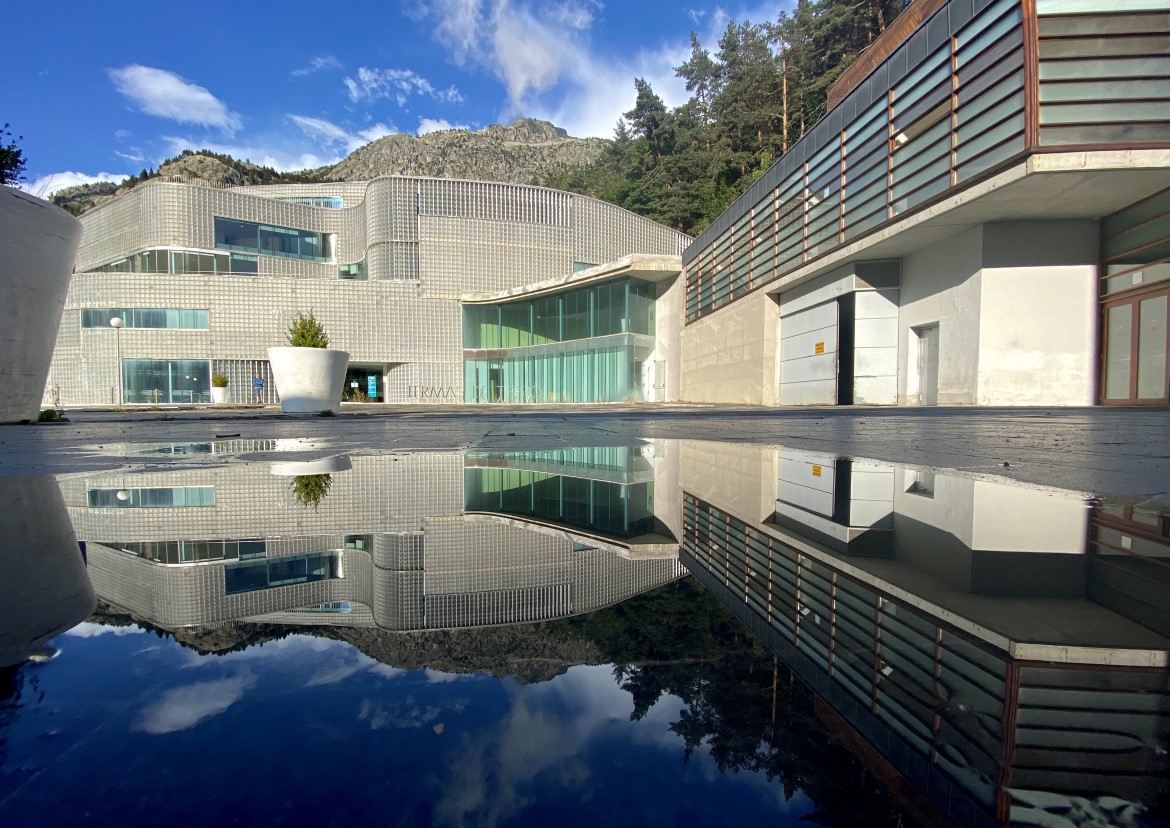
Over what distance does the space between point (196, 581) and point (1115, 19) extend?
50.7ft

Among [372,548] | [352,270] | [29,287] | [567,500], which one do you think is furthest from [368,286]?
[372,548]

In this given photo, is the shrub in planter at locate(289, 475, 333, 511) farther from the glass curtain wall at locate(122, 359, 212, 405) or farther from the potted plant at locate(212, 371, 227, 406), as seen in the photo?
the glass curtain wall at locate(122, 359, 212, 405)

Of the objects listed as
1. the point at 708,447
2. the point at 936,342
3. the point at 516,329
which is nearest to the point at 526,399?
the point at 516,329

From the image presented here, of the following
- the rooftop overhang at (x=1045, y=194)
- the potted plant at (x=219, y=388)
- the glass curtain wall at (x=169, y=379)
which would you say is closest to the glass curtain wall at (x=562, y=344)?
the potted plant at (x=219, y=388)

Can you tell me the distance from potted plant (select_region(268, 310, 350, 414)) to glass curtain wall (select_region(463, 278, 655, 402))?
52.5 ft

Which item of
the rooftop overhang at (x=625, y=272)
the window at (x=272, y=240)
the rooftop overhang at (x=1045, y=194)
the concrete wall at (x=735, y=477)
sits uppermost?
the window at (x=272, y=240)

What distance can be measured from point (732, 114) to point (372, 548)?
157ft

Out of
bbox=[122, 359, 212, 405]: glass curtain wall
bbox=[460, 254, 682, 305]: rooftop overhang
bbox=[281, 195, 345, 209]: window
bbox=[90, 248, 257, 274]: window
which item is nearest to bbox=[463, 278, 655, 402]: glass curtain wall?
bbox=[460, 254, 682, 305]: rooftop overhang

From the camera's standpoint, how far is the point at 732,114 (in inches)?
1692

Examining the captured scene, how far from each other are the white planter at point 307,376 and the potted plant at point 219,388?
23.5m

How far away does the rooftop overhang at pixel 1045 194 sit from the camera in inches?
400

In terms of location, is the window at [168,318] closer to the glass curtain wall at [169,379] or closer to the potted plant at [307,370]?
the glass curtain wall at [169,379]

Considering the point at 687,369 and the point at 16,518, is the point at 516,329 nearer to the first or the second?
the point at 687,369

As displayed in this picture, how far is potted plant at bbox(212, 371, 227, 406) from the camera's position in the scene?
3338 cm
